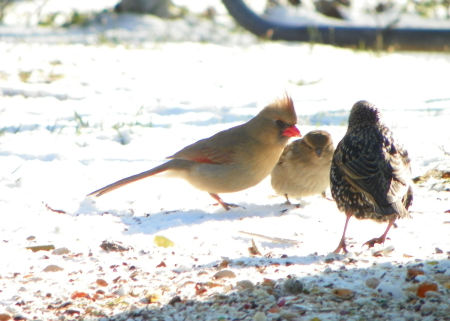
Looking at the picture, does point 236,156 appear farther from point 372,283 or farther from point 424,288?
point 424,288

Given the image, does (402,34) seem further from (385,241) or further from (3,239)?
(3,239)

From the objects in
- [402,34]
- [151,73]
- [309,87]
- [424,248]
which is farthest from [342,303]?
[402,34]

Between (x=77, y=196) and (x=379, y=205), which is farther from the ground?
(x=379, y=205)

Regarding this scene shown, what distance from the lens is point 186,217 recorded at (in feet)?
21.9

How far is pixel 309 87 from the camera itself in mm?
10828

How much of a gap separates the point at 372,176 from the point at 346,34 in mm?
8376

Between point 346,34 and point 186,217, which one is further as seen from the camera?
point 346,34

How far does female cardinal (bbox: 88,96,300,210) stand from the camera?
6.96 m

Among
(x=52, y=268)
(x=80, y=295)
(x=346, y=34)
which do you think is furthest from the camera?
(x=346, y=34)

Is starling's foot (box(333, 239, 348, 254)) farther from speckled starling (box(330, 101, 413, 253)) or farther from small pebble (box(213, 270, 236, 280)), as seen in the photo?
small pebble (box(213, 270, 236, 280))

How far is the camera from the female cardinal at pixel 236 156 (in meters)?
6.96

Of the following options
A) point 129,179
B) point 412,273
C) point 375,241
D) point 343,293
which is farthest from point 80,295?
point 129,179

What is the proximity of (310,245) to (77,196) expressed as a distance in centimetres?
207

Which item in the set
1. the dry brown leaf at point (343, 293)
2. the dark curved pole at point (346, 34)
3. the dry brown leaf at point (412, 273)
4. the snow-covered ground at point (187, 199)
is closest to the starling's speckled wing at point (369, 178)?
the snow-covered ground at point (187, 199)
